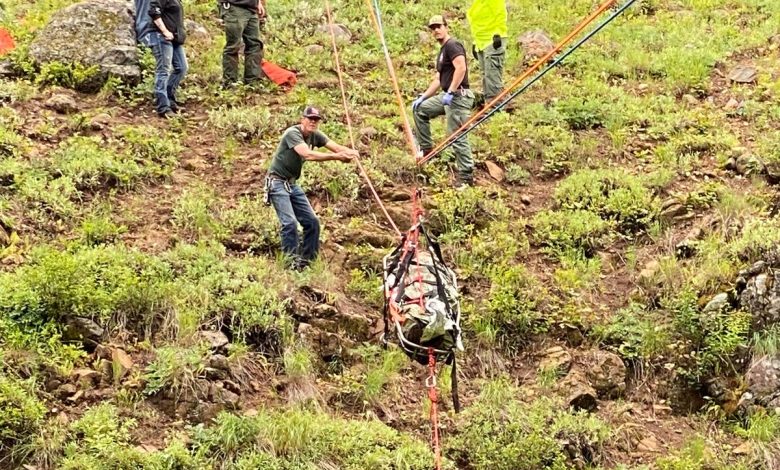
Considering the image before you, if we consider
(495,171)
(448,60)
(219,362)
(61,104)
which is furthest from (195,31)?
(219,362)

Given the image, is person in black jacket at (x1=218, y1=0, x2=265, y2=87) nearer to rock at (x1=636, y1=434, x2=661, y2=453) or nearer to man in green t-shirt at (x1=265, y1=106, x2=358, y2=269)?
man in green t-shirt at (x1=265, y1=106, x2=358, y2=269)

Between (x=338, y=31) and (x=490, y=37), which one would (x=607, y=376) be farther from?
(x=338, y=31)

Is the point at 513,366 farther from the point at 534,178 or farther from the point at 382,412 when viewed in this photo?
the point at 534,178

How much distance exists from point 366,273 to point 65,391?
10.7 ft

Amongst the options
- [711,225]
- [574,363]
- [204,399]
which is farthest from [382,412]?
[711,225]

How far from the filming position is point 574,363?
704cm

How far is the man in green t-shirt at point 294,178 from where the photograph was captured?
729 cm

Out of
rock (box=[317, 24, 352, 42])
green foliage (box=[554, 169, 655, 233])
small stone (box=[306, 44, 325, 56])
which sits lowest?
small stone (box=[306, 44, 325, 56])

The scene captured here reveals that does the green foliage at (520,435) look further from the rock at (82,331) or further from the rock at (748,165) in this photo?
the rock at (748,165)

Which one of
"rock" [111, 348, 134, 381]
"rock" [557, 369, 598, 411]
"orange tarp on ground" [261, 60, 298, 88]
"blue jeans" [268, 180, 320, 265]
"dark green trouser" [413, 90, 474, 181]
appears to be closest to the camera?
"rock" [111, 348, 134, 381]

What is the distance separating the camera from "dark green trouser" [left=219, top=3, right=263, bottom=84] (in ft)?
35.2

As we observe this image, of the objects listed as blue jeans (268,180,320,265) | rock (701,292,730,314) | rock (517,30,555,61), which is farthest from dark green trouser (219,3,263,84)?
rock (701,292,730,314)

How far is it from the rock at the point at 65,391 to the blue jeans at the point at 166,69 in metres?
5.34

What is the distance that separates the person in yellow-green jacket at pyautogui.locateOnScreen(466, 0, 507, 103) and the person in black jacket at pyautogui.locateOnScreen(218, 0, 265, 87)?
303cm
